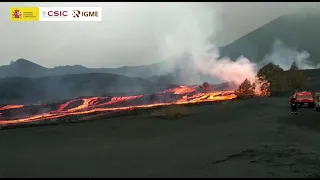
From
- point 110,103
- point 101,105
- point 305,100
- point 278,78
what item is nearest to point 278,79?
point 278,78

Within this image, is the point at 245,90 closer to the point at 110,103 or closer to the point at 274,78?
the point at 274,78

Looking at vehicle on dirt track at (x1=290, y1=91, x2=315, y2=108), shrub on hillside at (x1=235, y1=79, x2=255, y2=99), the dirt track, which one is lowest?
the dirt track

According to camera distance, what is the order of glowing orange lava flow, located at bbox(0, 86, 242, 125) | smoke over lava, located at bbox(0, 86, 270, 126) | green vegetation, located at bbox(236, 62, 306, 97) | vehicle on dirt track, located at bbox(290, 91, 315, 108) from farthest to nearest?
green vegetation, located at bbox(236, 62, 306, 97)
glowing orange lava flow, located at bbox(0, 86, 242, 125)
smoke over lava, located at bbox(0, 86, 270, 126)
vehicle on dirt track, located at bbox(290, 91, 315, 108)

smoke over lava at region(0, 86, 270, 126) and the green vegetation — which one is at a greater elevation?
the green vegetation

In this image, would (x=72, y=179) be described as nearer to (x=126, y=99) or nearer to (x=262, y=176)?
(x=262, y=176)

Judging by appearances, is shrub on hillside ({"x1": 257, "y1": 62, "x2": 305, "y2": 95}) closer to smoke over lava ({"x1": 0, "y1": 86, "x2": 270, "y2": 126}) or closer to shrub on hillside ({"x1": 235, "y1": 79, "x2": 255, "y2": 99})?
shrub on hillside ({"x1": 235, "y1": 79, "x2": 255, "y2": 99})

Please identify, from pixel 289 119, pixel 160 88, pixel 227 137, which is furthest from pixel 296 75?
pixel 227 137

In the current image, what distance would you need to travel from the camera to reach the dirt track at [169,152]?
11469 millimetres

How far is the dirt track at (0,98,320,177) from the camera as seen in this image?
11469mm

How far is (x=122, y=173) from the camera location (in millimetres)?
11219

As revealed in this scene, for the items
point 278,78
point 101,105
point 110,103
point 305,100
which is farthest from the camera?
point 278,78

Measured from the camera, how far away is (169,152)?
14.6m

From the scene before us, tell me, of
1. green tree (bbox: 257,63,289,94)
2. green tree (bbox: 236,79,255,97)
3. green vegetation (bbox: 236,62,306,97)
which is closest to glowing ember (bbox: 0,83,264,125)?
green tree (bbox: 257,63,289,94)

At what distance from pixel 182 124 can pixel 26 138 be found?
10.8 m
